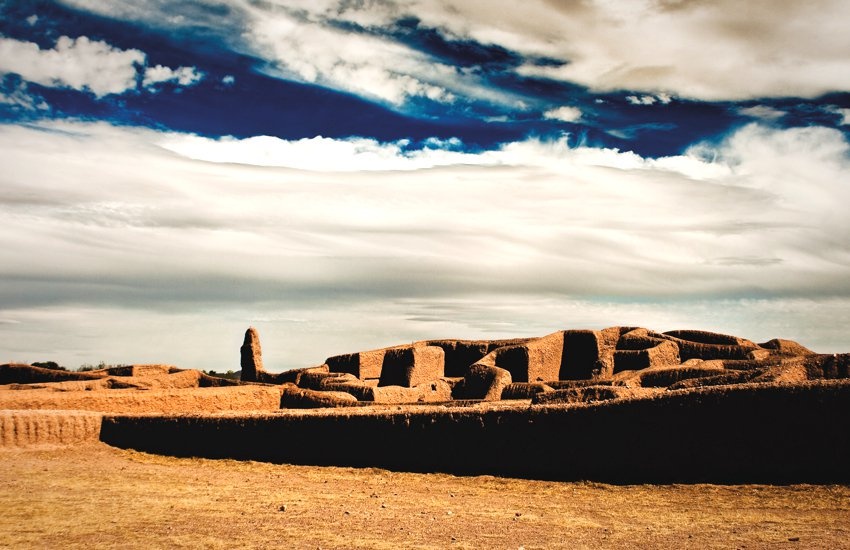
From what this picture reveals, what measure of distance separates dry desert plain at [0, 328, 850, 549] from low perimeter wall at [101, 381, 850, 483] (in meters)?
0.02

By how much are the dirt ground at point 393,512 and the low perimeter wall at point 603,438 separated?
277 mm

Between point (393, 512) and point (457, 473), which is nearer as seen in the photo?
point (393, 512)

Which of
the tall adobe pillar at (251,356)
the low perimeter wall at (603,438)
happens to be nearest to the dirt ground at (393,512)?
the low perimeter wall at (603,438)

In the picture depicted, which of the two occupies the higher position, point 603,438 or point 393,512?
point 603,438

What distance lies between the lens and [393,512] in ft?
29.1

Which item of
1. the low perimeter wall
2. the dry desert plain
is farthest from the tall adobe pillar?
the low perimeter wall

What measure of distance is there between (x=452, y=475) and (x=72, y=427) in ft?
25.0

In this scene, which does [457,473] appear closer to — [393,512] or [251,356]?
[393,512]

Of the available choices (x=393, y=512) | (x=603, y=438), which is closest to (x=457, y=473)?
(x=603, y=438)

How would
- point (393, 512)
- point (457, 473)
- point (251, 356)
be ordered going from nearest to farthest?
point (393, 512) → point (457, 473) → point (251, 356)

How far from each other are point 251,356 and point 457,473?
2077 centimetres

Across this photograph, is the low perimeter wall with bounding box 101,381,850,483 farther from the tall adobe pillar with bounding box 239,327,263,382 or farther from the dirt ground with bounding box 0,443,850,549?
the tall adobe pillar with bounding box 239,327,263,382

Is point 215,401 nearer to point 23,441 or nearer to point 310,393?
point 310,393

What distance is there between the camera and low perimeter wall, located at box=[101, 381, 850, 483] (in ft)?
29.9
